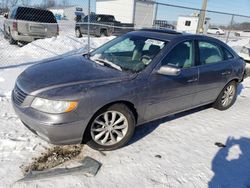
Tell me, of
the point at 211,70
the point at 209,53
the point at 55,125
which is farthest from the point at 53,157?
the point at 209,53

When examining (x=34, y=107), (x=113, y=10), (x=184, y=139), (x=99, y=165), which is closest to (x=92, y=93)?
(x=34, y=107)

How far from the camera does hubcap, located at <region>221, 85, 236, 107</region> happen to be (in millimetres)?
5223

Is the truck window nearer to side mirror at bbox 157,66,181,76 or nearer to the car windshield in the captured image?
the car windshield

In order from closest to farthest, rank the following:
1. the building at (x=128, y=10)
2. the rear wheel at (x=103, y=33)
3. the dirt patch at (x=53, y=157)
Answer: the dirt patch at (x=53, y=157), the rear wheel at (x=103, y=33), the building at (x=128, y=10)

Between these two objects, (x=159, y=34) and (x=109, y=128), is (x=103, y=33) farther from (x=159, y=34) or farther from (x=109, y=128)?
(x=109, y=128)

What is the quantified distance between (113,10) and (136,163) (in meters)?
34.2

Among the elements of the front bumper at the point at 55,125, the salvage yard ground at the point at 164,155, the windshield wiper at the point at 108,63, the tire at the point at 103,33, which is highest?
the windshield wiper at the point at 108,63

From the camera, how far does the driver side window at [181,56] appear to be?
3777 millimetres

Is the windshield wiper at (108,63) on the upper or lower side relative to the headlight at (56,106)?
upper

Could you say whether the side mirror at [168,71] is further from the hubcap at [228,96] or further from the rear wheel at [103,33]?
the rear wheel at [103,33]

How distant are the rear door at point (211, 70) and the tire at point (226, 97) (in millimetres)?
232

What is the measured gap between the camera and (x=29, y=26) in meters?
10.1

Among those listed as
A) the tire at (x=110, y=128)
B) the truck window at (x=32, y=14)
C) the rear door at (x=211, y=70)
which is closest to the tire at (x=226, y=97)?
the rear door at (x=211, y=70)

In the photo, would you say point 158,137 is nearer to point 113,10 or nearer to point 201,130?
point 201,130
